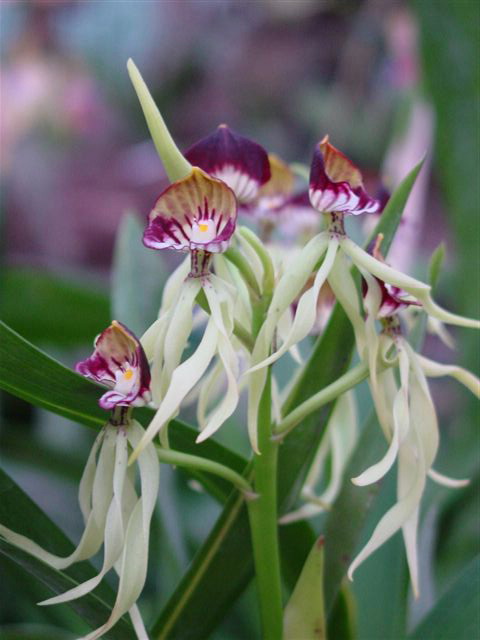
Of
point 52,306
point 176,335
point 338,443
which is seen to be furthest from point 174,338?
point 52,306

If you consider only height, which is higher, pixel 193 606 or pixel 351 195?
pixel 351 195

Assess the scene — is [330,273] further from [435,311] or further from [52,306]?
[52,306]

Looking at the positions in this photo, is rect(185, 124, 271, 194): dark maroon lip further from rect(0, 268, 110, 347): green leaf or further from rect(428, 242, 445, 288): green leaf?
rect(0, 268, 110, 347): green leaf

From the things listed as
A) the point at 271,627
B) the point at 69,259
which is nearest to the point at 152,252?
the point at 271,627

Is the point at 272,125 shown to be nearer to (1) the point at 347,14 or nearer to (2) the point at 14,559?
(1) the point at 347,14

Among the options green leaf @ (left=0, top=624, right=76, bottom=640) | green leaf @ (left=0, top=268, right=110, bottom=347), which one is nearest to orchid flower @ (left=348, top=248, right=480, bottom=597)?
green leaf @ (left=0, top=624, right=76, bottom=640)

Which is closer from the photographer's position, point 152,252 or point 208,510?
point 152,252
